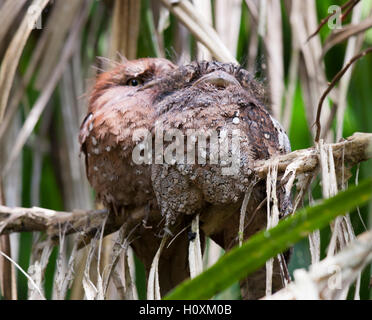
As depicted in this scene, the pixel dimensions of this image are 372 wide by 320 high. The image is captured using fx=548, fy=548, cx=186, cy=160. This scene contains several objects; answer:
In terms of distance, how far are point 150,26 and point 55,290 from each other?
147cm

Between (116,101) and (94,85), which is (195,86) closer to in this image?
(116,101)

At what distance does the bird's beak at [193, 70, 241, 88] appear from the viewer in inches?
77.3

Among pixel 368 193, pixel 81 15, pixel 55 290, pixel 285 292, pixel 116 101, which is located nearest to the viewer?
pixel 368 193

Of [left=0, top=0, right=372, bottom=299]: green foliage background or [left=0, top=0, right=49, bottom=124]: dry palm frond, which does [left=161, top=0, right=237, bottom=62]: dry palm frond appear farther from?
[left=0, top=0, right=49, bottom=124]: dry palm frond

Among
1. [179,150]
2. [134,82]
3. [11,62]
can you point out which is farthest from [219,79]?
[11,62]

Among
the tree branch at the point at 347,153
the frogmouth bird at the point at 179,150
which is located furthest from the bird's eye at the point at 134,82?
the tree branch at the point at 347,153

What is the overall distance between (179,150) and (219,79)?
32 centimetres

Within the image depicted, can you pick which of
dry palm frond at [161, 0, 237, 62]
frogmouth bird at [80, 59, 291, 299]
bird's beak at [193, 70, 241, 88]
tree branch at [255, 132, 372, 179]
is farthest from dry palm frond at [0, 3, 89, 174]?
tree branch at [255, 132, 372, 179]

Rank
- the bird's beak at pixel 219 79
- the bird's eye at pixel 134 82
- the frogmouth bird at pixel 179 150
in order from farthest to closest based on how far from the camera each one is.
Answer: the bird's eye at pixel 134 82 < the bird's beak at pixel 219 79 < the frogmouth bird at pixel 179 150

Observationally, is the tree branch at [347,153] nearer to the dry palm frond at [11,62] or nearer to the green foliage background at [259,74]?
the green foliage background at [259,74]

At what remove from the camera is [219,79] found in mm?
1962

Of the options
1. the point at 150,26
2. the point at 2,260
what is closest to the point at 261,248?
the point at 2,260

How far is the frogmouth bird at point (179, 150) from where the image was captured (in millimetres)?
1802

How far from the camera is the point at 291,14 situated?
2.37 m
